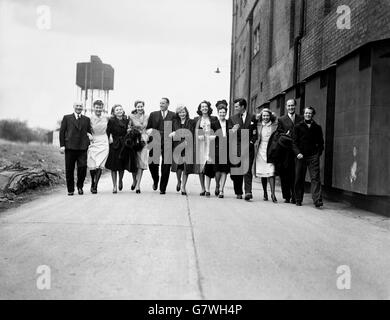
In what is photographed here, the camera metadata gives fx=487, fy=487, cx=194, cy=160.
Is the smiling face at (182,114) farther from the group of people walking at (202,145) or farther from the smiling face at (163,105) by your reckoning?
the smiling face at (163,105)

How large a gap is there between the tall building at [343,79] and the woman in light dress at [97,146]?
15.5ft

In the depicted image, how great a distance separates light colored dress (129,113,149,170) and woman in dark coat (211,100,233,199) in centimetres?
148

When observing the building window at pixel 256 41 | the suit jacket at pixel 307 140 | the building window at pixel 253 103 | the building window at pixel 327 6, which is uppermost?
the building window at pixel 256 41

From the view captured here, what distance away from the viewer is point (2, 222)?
6.38m

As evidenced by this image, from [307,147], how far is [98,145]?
4.22m

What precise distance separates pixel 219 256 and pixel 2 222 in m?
3.29

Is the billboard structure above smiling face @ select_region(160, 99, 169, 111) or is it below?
above

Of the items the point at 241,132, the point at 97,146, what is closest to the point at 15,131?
the point at 97,146

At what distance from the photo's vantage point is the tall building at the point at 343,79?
8.20 m

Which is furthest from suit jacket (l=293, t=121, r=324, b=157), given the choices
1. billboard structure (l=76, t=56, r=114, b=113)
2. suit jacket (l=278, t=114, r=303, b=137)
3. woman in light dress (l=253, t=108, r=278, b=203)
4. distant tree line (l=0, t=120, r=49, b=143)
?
billboard structure (l=76, t=56, r=114, b=113)

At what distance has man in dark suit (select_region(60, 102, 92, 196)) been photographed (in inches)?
380

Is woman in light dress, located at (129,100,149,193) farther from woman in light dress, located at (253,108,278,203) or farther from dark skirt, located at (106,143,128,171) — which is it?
woman in light dress, located at (253,108,278,203)

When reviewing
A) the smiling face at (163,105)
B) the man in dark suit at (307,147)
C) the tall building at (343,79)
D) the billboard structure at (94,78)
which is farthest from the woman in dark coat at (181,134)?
the billboard structure at (94,78)

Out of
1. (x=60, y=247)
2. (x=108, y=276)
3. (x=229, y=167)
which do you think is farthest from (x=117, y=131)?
(x=108, y=276)
